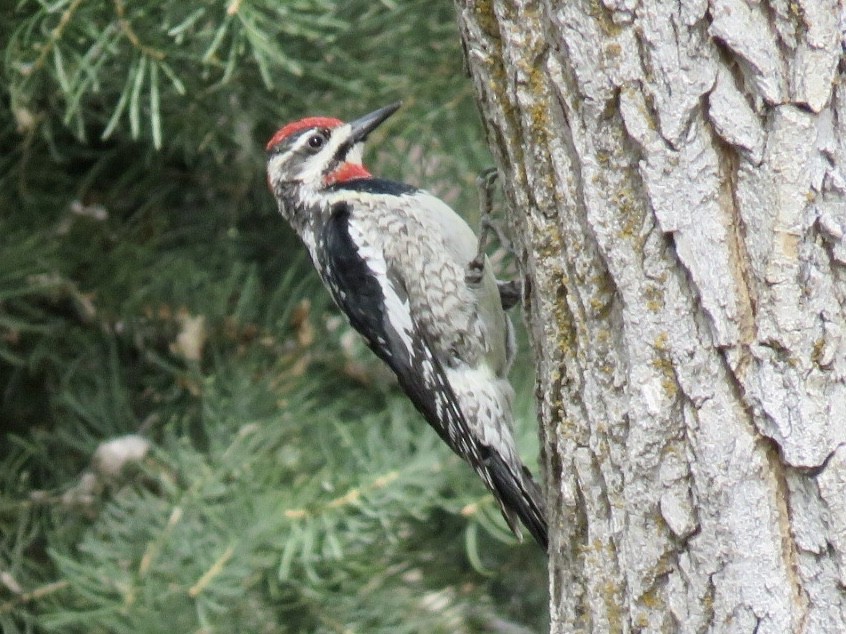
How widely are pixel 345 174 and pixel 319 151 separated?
0.12 m

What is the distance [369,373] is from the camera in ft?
10.8

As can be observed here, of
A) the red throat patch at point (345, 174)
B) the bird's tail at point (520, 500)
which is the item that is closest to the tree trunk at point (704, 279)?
the bird's tail at point (520, 500)

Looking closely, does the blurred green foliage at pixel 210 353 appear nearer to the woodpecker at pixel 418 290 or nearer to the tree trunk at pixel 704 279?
the woodpecker at pixel 418 290

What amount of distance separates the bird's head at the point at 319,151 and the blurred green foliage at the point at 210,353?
0.13 metres

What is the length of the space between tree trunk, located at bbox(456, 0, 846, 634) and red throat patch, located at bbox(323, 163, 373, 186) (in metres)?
1.37

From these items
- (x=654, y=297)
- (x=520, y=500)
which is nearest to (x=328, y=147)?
(x=520, y=500)

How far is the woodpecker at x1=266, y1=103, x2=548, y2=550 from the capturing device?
109 inches

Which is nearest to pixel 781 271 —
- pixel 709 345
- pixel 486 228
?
pixel 709 345

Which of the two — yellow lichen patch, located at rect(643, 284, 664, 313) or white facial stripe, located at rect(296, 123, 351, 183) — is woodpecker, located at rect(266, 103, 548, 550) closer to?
white facial stripe, located at rect(296, 123, 351, 183)

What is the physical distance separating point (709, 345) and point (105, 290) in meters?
1.93

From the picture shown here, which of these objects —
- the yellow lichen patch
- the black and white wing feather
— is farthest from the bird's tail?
the yellow lichen patch

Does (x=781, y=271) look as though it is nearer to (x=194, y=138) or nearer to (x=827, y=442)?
(x=827, y=442)

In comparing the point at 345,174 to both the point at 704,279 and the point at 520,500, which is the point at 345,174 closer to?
the point at 520,500

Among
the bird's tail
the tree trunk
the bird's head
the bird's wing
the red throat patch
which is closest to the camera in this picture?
the tree trunk
